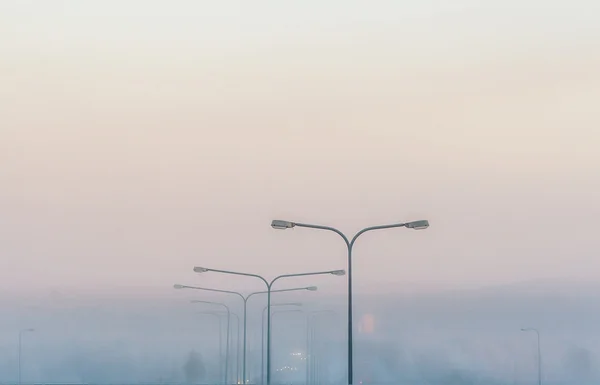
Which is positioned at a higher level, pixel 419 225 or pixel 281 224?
pixel 281 224

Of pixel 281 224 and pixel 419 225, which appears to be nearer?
pixel 419 225

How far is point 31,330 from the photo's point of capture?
11875cm

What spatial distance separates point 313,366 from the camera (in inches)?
5153

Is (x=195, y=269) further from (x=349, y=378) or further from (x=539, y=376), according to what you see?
(x=539, y=376)

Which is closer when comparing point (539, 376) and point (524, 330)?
point (539, 376)

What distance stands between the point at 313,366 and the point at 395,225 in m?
75.0

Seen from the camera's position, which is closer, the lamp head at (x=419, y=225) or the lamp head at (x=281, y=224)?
the lamp head at (x=419, y=225)

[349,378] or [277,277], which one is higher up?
[277,277]

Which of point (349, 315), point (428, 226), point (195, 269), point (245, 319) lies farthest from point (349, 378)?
point (245, 319)

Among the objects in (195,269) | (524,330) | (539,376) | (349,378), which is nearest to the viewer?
(349,378)

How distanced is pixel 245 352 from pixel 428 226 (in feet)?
154

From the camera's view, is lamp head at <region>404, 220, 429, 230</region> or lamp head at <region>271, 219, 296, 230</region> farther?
lamp head at <region>271, 219, 296, 230</region>

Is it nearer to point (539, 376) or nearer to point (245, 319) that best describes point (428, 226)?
point (245, 319)

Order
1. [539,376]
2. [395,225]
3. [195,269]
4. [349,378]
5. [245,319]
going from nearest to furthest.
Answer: [349,378]
[395,225]
[195,269]
[245,319]
[539,376]
